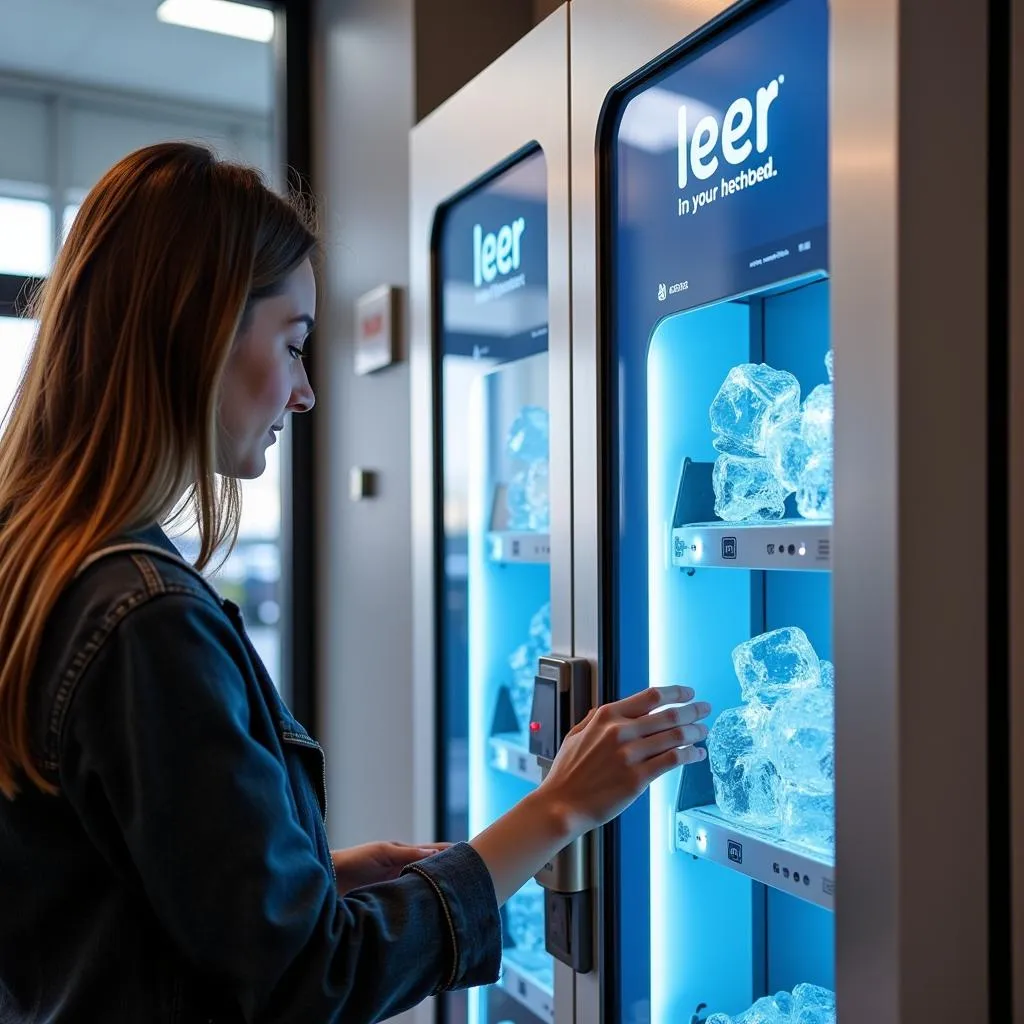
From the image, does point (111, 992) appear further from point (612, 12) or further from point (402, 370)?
point (402, 370)

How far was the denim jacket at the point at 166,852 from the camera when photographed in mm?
880

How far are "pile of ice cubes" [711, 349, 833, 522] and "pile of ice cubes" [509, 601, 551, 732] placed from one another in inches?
23.7

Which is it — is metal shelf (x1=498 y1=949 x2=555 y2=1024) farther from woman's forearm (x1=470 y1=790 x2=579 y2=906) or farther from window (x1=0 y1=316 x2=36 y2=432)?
window (x1=0 y1=316 x2=36 y2=432)

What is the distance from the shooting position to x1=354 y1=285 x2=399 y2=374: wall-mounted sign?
2531 millimetres

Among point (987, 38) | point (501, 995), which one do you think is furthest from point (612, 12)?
point (501, 995)

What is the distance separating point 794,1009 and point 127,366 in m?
1.06

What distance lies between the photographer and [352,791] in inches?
113

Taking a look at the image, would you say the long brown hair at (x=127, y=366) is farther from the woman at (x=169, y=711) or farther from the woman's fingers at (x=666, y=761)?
the woman's fingers at (x=666, y=761)

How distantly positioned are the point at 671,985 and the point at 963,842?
57 cm

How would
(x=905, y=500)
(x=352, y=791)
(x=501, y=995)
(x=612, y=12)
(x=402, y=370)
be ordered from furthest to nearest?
(x=352, y=791)
(x=402, y=370)
(x=501, y=995)
(x=612, y=12)
(x=905, y=500)

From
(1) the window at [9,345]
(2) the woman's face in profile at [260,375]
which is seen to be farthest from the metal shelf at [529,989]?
(1) the window at [9,345]

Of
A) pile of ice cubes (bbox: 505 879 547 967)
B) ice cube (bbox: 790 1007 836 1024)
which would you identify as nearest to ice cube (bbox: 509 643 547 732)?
pile of ice cubes (bbox: 505 879 547 967)

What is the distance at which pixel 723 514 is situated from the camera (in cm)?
136

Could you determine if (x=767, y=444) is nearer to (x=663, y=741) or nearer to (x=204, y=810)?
(x=663, y=741)
